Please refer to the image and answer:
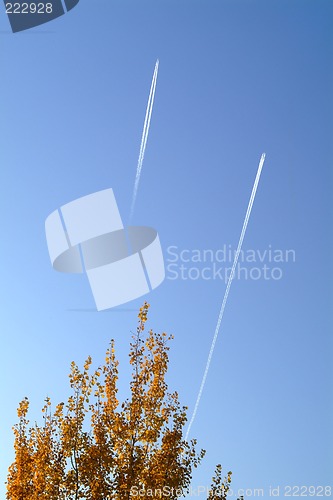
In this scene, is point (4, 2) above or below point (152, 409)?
above

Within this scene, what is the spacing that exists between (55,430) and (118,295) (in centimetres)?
324

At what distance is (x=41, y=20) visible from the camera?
15.0 m

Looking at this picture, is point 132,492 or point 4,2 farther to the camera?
point 4,2

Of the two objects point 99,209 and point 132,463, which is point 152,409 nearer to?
point 132,463

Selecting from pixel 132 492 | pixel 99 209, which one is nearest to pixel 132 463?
pixel 132 492

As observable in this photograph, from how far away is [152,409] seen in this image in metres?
14.0

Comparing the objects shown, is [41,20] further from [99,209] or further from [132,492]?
[132,492]

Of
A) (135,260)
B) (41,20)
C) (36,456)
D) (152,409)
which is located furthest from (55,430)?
(41,20)

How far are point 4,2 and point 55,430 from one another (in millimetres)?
8707

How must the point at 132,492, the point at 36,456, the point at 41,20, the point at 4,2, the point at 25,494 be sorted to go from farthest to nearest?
the point at 25,494 < the point at 36,456 < the point at 41,20 < the point at 4,2 < the point at 132,492

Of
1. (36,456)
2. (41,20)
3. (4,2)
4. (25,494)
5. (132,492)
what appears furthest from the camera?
(25,494)

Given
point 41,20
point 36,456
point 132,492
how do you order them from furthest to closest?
point 36,456, point 41,20, point 132,492

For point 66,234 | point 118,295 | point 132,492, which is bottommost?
point 132,492

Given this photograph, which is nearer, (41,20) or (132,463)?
(132,463)
